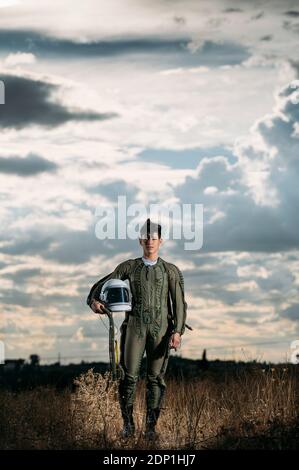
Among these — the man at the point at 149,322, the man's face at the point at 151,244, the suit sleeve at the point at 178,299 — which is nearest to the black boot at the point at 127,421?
the man at the point at 149,322

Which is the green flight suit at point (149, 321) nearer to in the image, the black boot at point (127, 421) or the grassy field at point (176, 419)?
the black boot at point (127, 421)

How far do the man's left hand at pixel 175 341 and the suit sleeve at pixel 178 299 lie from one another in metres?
0.06

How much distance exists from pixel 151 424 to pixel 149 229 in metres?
2.31

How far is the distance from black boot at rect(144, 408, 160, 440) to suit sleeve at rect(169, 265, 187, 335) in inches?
39.5

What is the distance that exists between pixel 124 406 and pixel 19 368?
24.0m

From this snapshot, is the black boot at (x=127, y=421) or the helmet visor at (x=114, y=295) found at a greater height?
the helmet visor at (x=114, y=295)

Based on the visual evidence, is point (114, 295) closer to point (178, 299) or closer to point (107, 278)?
point (107, 278)

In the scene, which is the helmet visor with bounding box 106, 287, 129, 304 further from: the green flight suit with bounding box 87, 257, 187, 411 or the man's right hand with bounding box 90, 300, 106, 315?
the green flight suit with bounding box 87, 257, 187, 411

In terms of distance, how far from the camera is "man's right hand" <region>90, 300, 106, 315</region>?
11.1 m

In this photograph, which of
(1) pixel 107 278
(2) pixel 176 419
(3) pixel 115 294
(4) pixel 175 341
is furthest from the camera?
(2) pixel 176 419

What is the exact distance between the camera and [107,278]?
11.4 metres

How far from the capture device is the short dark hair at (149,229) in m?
11.2

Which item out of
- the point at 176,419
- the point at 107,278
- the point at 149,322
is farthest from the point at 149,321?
the point at 176,419
